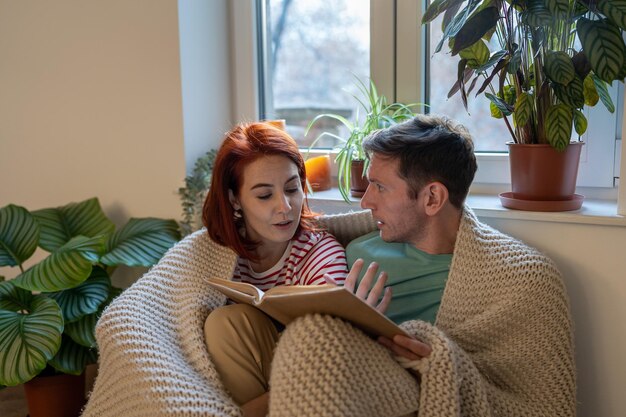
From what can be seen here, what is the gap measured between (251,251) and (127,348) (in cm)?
45

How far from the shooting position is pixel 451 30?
1.68m

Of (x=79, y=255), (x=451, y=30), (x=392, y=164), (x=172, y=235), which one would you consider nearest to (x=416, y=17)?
(x=451, y=30)

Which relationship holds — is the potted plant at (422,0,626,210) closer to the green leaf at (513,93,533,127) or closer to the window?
the green leaf at (513,93,533,127)

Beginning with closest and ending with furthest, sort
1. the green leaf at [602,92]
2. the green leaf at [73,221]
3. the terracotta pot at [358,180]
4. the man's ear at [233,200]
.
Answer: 1. the green leaf at [602,92]
2. the man's ear at [233,200]
3. the terracotta pot at [358,180]
4. the green leaf at [73,221]

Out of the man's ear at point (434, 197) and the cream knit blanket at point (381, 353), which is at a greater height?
the man's ear at point (434, 197)

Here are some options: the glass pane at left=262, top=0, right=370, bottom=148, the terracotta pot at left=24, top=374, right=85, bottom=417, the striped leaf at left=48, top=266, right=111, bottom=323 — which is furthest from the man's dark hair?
the terracotta pot at left=24, top=374, right=85, bottom=417

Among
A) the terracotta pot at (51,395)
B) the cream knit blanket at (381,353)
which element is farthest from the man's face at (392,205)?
the terracotta pot at (51,395)

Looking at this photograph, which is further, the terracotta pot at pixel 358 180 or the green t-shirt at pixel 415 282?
the terracotta pot at pixel 358 180

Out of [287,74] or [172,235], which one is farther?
[287,74]

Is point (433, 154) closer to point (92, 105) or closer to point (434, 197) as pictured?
point (434, 197)

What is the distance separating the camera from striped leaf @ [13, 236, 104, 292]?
1968 mm

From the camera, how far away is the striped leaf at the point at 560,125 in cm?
165

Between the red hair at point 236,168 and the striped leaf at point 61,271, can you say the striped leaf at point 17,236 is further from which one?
the red hair at point 236,168

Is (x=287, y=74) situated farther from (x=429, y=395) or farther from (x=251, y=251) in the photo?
(x=429, y=395)
